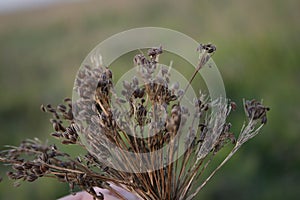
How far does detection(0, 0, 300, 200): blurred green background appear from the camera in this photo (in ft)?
8.93

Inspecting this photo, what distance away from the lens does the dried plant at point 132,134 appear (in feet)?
2.54

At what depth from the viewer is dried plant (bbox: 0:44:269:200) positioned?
77 centimetres

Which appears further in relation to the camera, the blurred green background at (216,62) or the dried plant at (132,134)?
the blurred green background at (216,62)

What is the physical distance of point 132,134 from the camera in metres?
0.81

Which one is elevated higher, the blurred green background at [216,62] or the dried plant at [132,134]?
the blurred green background at [216,62]

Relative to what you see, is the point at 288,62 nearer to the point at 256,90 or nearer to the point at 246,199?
the point at 256,90

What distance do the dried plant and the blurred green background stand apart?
5.80 feet

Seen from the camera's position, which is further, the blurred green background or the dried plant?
the blurred green background

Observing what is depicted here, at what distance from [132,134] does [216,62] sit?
2.47m

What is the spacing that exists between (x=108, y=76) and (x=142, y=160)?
144 mm

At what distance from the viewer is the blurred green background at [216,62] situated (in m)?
2.72

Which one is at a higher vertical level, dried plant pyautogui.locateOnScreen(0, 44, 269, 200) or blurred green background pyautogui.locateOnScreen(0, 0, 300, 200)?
blurred green background pyautogui.locateOnScreen(0, 0, 300, 200)

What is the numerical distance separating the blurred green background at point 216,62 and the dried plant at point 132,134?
177cm

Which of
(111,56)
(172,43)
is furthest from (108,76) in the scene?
(172,43)
